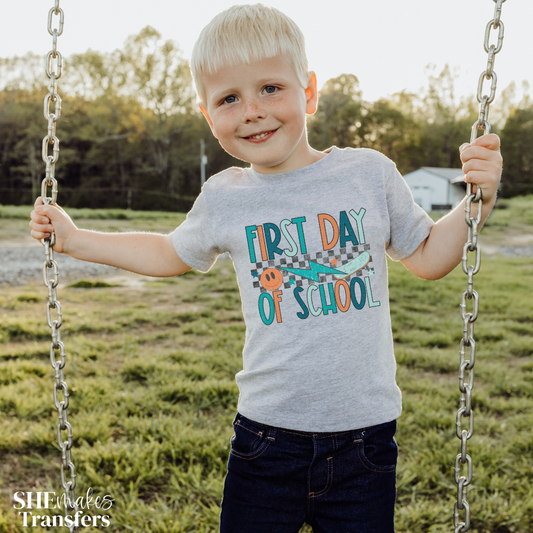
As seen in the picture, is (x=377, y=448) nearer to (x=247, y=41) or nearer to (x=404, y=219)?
(x=404, y=219)

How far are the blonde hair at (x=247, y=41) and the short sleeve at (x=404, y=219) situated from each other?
40 cm

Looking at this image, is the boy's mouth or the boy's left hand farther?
the boy's mouth

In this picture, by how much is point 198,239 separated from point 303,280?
1.28 feet

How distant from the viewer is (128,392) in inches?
144

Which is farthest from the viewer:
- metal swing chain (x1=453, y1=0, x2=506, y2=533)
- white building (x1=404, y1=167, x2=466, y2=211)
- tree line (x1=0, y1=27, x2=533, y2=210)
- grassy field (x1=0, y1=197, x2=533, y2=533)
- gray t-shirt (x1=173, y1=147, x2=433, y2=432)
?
white building (x1=404, y1=167, x2=466, y2=211)

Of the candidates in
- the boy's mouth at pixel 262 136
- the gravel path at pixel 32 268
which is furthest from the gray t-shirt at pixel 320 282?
the gravel path at pixel 32 268

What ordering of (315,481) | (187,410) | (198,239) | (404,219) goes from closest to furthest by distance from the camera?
(315,481)
(404,219)
(198,239)
(187,410)

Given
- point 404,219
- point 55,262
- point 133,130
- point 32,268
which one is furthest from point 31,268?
point 133,130

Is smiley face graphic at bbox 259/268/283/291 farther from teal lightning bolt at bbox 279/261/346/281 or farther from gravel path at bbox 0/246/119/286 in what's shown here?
gravel path at bbox 0/246/119/286

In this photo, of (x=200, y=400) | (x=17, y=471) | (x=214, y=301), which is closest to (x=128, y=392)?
(x=200, y=400)

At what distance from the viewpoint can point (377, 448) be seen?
1.52 m

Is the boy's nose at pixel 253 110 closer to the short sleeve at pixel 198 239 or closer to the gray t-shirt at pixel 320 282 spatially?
the gray t-shirt at pixel 320 282

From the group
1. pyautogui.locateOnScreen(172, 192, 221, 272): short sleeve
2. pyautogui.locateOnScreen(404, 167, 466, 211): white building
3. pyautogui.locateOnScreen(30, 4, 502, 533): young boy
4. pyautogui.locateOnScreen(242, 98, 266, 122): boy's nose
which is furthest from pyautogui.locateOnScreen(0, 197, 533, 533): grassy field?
pyautogui.locateOnScreen(404, 167, 466, 211): white building

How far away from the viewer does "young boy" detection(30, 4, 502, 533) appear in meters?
1.50
